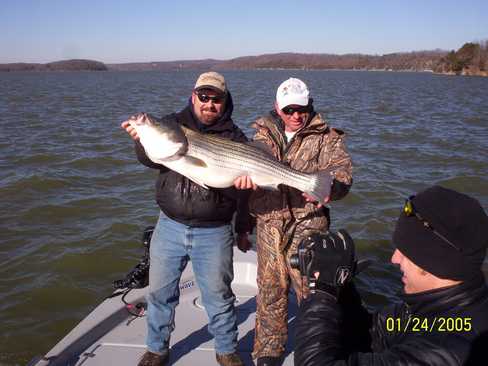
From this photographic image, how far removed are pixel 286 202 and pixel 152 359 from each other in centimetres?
217

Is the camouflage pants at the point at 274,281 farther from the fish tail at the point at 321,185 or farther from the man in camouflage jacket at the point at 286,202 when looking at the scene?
the fish tail at the point at 321,185

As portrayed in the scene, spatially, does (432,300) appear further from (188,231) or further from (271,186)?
(188,231)

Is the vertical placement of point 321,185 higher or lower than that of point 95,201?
higher

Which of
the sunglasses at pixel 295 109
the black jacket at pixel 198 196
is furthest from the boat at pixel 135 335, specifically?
the sunglasses at pixel 295 109

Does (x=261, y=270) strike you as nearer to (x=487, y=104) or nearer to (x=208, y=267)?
(x=208, y=267)

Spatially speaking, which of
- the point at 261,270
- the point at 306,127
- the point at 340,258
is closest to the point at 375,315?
the point at 340,258

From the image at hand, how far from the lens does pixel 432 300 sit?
8.16ft

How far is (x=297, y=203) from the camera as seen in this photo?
15.7 ft

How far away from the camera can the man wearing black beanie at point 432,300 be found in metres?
2.22

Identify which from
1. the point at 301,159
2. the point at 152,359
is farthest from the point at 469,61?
the point at 152,359

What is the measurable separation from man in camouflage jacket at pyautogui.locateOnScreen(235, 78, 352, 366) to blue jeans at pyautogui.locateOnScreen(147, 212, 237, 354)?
37cm

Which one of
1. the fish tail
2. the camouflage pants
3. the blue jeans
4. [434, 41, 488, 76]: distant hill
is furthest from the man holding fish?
[434, 41, 488, 76]: distant hill
